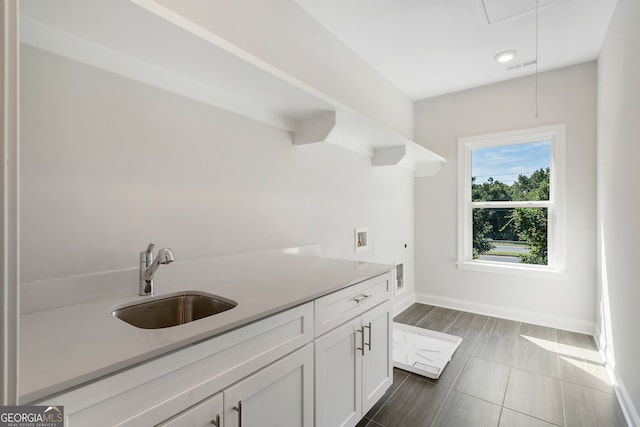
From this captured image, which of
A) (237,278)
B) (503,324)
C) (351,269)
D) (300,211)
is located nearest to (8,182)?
(237,278)

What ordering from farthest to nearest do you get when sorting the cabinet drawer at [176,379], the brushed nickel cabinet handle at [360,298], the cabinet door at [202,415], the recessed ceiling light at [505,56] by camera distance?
the recessed ceiling light at [505,56] → the brushed nickel cabinet handle at [360,298] → the cabinet door at [202,415] → the cabinet drawer at [176,379]

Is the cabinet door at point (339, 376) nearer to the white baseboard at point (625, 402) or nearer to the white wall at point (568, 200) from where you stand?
the white baseboard at point (625, 402)

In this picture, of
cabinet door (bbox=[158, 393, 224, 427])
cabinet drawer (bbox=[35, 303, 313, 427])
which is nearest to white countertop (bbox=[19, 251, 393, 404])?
cabinet drawer (bbox=[35, 303, 313, 427])

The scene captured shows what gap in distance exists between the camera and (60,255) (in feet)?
3.62

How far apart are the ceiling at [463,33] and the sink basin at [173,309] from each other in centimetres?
200

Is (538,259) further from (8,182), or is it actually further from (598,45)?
(8,182)

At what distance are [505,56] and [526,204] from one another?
5.00 ft

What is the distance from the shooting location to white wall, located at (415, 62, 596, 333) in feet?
9.65

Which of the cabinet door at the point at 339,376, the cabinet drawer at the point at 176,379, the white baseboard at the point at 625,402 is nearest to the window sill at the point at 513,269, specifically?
the white baseboard at the point at 625,402

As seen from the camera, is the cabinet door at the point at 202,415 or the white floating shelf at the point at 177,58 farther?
the white floating shelf at the point at 177,58

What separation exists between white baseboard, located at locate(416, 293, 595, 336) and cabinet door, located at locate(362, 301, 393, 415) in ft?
6.87

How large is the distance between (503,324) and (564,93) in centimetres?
242

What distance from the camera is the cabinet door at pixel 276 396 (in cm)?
98

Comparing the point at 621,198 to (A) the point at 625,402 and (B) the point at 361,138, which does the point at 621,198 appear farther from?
(B) the point at 361,138
